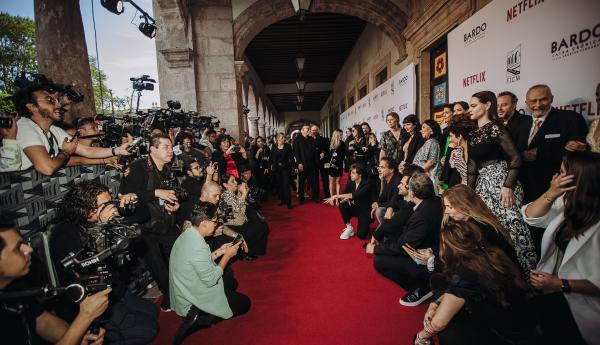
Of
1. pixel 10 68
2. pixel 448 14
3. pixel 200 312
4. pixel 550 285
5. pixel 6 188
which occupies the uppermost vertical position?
pixel 10 68

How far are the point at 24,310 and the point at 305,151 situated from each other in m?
5.74

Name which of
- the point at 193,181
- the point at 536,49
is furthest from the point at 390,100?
the point at 193,181

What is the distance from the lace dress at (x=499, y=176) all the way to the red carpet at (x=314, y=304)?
1.03 metres

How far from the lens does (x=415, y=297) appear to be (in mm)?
2645

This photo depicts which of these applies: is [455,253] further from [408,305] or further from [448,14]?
[448,14]

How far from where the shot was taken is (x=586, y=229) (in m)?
1.65

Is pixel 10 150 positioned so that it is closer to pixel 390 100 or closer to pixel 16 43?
pixel 390 100

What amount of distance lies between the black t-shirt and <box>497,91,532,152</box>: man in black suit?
3.65m

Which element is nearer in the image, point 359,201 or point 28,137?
point 28,137

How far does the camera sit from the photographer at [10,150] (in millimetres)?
2008

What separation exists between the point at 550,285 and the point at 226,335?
7.47ft

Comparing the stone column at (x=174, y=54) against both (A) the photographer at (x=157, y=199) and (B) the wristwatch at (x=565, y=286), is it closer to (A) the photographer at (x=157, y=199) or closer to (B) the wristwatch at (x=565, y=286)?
(A) the photographer at (x=157, y=199)

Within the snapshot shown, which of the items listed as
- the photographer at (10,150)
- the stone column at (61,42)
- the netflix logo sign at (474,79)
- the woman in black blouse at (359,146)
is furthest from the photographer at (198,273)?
the woman in black blouse at (359,146)

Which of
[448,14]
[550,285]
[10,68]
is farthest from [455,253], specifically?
[10,68]
